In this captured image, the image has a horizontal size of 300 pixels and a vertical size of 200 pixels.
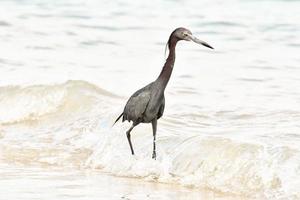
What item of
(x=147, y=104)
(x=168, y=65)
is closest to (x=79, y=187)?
(x=147, y=104)

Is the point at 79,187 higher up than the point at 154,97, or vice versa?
the point at 154,97

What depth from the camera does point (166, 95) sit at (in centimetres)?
1401

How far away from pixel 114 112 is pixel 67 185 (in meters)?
3.48

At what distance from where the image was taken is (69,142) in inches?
455

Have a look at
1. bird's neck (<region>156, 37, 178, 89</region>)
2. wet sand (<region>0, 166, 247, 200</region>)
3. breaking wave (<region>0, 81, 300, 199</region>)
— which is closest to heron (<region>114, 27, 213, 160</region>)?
bird's neck (<region>156, 37, 178, 89</region>)

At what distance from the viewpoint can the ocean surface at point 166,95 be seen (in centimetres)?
957

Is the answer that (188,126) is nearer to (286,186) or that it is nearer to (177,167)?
(177,167)

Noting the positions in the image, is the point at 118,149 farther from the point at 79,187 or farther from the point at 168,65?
the point at 79,187

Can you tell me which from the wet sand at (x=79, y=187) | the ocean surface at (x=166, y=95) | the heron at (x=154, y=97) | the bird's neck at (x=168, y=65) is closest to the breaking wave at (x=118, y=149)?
the ocean surface at (x=166, y=95)

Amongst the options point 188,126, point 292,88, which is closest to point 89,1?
point 292,88

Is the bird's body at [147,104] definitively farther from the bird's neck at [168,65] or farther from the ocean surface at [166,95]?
the ocean surface at [166,95]

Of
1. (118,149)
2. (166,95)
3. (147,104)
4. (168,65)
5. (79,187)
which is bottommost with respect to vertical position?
(166,95)

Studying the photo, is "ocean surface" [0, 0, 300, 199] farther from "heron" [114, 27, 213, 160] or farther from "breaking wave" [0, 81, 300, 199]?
"heron" [114, 27, 213, 160]

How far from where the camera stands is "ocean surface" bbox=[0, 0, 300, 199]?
31.4ft
